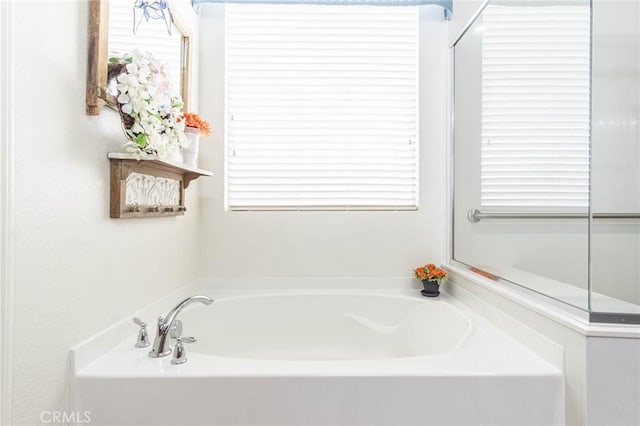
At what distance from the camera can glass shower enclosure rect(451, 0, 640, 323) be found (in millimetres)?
1717

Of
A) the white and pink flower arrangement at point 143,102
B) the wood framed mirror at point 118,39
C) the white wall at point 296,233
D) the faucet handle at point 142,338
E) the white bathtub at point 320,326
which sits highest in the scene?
the wood framed mirror at point 118,39

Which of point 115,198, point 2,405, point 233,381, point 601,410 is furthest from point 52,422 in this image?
point 601,410

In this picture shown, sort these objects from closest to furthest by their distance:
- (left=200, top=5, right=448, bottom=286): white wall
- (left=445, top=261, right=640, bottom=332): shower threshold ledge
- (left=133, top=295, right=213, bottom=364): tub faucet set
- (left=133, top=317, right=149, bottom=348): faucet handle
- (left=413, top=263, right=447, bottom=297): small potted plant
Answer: (left=445, top=261, right=640, bottom=332): shower threshold ledge, (left=133, top=295, right=213, bottom=364): tub faucet set, (left=133, top=317, right=149, bottom=348): faucet handle, (left=413, top=263, right=447, bottom=297): small potted plant, (left=200, top=5, right=448, bottom=286): white wall

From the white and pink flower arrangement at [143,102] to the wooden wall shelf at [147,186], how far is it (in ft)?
0.19

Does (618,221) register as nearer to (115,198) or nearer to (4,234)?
(115,198)

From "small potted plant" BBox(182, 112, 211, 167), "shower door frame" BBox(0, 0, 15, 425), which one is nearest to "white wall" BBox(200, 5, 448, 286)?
"small potted plant" BBox(182, 112, 211, 167)

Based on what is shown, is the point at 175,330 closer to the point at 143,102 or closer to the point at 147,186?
the point at 147,186

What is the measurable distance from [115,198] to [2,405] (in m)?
0.62

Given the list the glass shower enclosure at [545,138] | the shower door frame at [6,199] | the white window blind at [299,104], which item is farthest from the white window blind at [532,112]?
the shower door frame at [6,199]

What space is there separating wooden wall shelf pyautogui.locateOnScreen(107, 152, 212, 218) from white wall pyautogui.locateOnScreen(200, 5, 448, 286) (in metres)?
0.37

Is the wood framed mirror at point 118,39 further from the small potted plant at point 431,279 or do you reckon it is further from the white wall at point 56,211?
the small potted plant at point 431,279

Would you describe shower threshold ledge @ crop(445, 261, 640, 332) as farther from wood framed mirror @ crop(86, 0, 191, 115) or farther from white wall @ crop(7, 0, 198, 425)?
wood framed mirror @ crop(86, 0, 191, 115)

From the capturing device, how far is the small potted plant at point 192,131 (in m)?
1.51

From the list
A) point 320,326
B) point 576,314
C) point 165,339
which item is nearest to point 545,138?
point 576,314
